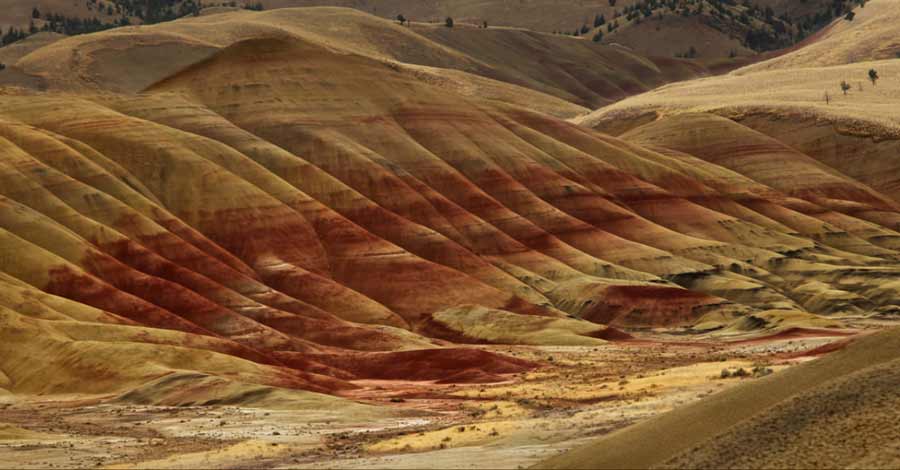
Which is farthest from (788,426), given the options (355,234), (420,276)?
(355,234)

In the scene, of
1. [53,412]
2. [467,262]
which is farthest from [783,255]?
[53,412]

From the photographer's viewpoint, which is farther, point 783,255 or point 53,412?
point 783,255

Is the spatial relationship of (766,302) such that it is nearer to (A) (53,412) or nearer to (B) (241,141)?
(B) (241,141)

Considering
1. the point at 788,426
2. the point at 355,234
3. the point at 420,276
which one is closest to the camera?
the point at 788,426

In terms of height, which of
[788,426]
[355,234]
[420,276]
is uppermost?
[788,426]

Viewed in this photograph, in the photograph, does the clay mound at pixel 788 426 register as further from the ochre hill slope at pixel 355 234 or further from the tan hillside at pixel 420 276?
the ochre hill slope at pixel 355 234

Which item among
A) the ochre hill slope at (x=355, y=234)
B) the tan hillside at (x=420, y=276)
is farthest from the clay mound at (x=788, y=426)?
the ochre hill slope at (x=355, y=234)

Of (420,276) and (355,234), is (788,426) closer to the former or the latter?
(420,276)
